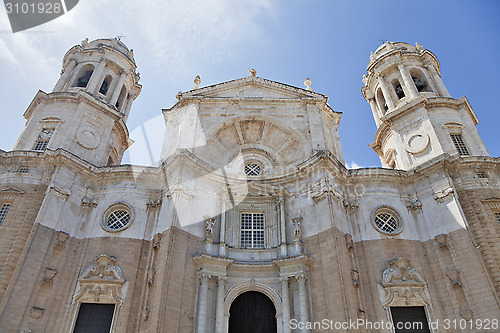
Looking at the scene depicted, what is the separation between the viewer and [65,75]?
29266mm

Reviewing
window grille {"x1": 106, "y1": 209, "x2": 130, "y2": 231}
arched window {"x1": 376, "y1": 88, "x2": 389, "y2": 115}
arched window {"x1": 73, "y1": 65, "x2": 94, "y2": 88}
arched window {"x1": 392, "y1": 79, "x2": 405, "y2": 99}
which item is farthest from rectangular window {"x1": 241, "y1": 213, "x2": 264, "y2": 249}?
arched window {"x1": 73, "y1": 65, "x2": 94, "y2": 88}

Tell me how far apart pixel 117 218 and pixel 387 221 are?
17425 mm

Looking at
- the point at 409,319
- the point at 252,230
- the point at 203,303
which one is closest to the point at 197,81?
the point at 252,230

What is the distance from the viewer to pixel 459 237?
62.9 ft

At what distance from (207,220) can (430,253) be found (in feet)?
44.0

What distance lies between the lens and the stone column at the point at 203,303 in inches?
693

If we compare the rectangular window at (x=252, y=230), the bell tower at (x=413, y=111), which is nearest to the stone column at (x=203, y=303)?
the rectangular window at (x=252, y=230)

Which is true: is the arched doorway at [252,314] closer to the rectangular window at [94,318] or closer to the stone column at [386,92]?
the rectangular window at [94,318]

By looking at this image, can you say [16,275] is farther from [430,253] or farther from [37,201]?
[430,253]

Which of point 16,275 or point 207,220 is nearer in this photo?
point 16,275

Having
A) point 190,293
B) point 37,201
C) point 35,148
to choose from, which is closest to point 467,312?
point 190,293

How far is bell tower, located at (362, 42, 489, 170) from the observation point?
2492 cm

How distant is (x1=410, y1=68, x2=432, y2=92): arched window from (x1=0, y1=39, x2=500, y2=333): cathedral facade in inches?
114

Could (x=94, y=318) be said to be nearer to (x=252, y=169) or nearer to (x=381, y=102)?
(x=252, y=169)
